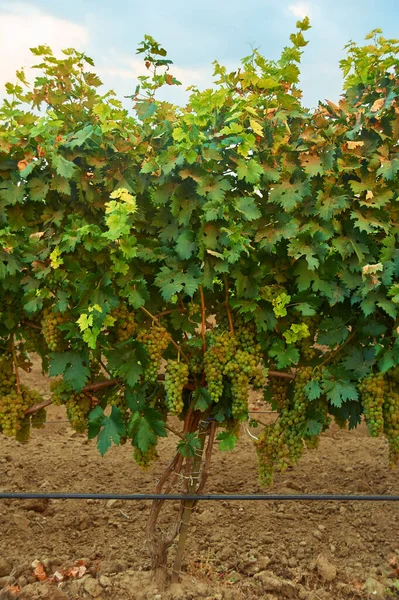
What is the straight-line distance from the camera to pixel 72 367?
3.39 metres

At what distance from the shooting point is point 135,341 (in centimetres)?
332

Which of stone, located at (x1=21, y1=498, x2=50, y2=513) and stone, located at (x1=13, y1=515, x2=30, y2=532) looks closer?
stone, located at (x1=13, y1=515, x2=30, y2=532)

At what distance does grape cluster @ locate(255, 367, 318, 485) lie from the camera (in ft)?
11.7

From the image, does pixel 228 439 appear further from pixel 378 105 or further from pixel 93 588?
pixel 378 105

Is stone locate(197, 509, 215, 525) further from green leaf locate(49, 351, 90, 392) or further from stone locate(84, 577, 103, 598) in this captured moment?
green leaf locate(49, 351, 90, 392)

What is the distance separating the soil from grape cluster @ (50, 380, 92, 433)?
1.03 metres

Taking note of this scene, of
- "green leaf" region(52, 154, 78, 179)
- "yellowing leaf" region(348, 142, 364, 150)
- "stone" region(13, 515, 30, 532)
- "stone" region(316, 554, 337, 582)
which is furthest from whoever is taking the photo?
"stone" region(13, 515, 30, 532)

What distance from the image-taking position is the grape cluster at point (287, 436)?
3.56m

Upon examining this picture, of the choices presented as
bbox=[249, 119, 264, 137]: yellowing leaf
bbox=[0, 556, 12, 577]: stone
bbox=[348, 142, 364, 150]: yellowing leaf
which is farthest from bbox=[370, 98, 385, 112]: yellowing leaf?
bbox=[0, 556, 12, 577]: stone

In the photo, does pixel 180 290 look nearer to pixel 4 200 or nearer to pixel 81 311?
pixel 81 311

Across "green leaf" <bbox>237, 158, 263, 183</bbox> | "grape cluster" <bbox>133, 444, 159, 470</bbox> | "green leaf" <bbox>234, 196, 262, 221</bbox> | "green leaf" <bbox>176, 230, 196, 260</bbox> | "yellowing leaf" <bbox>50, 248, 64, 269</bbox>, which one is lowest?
"grape cluster" <bbox>133, 444, 159, 470</bbox>

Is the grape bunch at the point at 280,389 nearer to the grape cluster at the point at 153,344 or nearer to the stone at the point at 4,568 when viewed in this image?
the grape cluster at the point at 153,344

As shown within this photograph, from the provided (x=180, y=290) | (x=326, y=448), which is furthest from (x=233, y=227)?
(x=326, y=448)

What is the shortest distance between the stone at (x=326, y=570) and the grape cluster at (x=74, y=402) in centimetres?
175
